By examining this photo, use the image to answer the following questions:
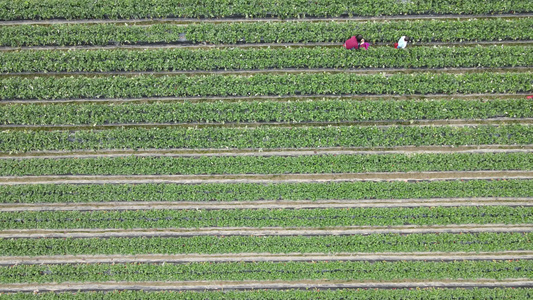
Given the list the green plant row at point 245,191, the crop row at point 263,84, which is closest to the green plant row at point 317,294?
the green plant row at point 245,191

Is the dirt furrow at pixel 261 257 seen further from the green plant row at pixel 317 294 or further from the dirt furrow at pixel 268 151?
the dirt furrow at pixel 268 151

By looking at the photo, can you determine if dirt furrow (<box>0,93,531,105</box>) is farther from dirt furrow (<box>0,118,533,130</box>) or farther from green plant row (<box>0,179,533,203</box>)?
green plant row (<box>0,179,533,203</box>)

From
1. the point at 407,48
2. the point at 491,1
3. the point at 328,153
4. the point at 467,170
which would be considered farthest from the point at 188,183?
the point at 491,1

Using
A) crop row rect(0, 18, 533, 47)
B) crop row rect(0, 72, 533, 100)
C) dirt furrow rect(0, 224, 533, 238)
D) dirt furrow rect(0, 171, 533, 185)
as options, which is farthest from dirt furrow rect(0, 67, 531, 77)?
dirt furrow rect(0, 224, 533, 238)

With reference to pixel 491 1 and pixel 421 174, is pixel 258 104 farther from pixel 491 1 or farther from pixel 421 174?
pixel 491 1

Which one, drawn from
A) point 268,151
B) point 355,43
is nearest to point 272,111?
point 268,151

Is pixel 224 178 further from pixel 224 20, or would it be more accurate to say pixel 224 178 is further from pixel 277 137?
pixel 224 20
